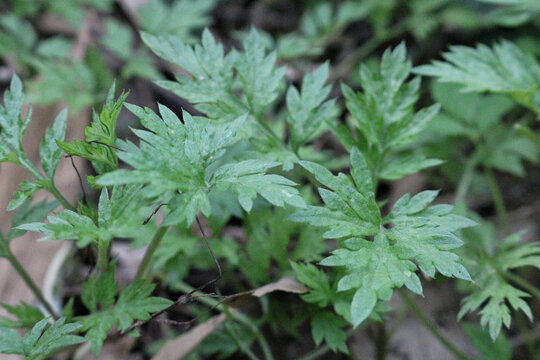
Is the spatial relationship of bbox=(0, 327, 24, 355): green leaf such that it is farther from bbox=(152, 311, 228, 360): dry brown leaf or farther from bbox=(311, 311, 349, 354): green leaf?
bbox=(311, 311, 349, 354): green leaf

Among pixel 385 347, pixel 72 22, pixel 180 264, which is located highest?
pixel 72 22

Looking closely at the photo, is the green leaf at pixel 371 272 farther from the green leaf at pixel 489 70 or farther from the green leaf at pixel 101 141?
the green leaf at pixel 489 70

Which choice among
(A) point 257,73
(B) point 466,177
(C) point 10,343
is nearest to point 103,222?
(C) point 10,343

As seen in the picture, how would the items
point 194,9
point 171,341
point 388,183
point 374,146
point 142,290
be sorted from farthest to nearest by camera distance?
point 194,9 < point 388,183 < point 171,341 < point 374,146 < point 142,290

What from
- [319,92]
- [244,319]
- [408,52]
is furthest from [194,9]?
[244,319]

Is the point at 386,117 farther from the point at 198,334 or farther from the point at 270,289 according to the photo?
the point at 198,334

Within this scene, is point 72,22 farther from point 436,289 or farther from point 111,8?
point 436,289
